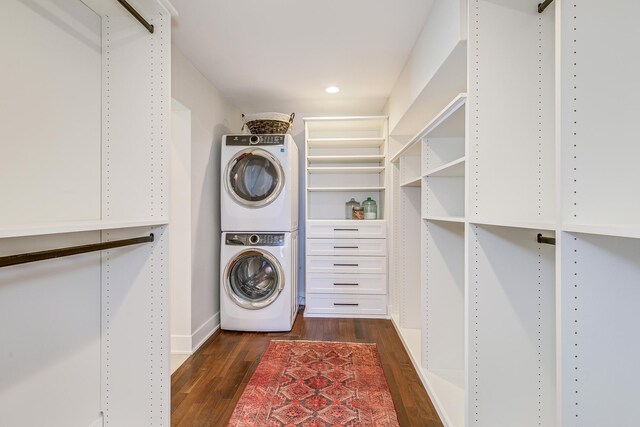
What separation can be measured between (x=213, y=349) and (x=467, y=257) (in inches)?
82.8

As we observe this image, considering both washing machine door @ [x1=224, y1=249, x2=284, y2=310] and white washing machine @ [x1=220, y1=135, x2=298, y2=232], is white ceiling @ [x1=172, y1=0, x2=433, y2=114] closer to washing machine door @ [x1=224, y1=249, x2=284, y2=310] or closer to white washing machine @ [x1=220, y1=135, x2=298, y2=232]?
white washing machine @ [x1=220, y1=135, x2=298, y2=232]

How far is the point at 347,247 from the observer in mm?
3072

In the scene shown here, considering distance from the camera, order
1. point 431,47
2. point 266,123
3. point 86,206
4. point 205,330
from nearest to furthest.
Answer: point 86,206 → point 431,47 → point 205,330 → point 266,123

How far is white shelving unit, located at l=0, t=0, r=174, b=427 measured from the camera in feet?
3.29

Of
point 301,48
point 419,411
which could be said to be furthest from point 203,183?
point 419,411

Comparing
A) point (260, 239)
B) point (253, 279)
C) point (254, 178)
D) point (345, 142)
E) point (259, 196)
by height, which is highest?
point (345, 142)

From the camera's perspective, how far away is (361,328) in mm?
2840

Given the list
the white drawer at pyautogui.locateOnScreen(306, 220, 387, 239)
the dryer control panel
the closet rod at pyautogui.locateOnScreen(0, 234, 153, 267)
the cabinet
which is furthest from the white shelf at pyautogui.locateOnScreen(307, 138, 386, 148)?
the closet rod at pyautogui.locateOnScreen(0, 234, 153, 267)

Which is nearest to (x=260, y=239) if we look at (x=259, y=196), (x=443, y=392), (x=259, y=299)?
(x=259, y=196)

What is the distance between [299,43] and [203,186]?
4.66 feet

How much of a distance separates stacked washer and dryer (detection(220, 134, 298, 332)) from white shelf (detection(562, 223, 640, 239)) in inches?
88.3

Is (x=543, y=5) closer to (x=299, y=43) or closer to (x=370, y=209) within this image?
(x=299, y=43)

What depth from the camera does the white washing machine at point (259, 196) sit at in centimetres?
276

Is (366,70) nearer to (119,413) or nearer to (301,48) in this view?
(301,48)
